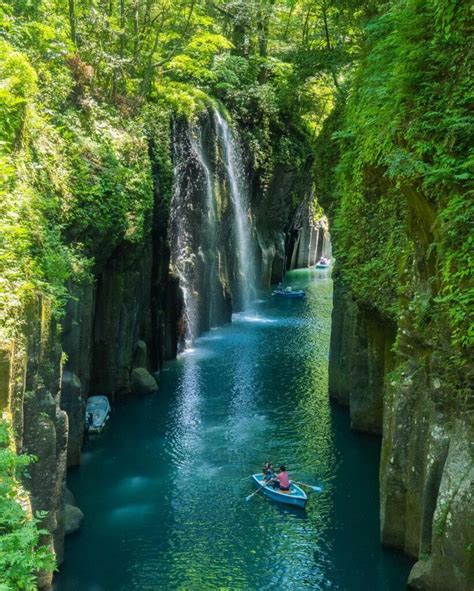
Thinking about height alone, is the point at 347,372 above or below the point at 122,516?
above

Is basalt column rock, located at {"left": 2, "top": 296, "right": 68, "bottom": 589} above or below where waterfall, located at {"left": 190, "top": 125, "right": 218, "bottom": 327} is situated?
below

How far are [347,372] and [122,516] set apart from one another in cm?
1213

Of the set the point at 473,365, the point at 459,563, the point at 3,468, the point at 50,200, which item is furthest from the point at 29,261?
the point at 459,563

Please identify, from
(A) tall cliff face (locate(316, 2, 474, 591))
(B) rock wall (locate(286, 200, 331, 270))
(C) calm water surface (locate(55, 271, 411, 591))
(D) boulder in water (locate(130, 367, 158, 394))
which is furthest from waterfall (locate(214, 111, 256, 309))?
(A) tall cliff face (locate(316, 2, 474, 591))

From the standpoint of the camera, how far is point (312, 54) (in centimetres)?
3231

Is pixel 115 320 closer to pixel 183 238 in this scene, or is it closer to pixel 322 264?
pixel 183 238

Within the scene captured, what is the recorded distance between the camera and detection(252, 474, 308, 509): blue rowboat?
17938 millimetres

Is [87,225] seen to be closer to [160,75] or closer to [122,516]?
[122,516]

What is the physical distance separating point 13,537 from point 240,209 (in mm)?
37869

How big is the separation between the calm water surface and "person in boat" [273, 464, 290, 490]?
0.56 meters

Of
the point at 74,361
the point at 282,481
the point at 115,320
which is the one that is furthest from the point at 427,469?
the point at 115,320

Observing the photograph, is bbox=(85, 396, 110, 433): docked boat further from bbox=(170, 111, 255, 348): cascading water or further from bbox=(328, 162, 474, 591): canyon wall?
bbox=(328, 162, 474, 591): canyon wall

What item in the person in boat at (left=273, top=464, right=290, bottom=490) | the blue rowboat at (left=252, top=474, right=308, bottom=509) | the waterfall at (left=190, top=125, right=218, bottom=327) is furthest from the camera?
the waterfall at (left=190, top=125, right=218, bottom=327)

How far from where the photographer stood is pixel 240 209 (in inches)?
1777
